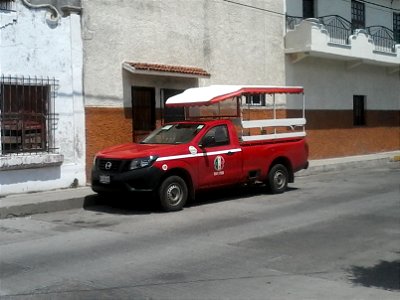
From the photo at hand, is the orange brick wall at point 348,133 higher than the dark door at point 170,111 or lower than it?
lower

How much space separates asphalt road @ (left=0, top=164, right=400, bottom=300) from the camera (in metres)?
6.01

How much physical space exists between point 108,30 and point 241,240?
7.47 metres

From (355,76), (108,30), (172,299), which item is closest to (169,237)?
(172,299)

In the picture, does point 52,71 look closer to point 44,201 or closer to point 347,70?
point 44,201

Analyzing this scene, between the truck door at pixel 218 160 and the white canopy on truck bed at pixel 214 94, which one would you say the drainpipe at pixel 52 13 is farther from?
the truck door at pixel 218 160

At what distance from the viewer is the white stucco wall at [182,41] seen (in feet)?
45.3

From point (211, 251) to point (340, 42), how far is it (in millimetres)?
14719

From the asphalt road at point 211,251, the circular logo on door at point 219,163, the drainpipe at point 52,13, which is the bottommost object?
the asphalt road at point 211,251

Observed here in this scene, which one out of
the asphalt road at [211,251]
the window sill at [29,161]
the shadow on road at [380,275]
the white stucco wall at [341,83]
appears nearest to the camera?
the asphalt road at [211,251]

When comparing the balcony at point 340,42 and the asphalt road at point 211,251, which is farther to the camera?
the balcony at point 340,42

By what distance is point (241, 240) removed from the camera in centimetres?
841

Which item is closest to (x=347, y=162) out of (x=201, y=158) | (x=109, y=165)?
(x=201, y=158)

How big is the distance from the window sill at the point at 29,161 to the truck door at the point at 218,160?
3433mm

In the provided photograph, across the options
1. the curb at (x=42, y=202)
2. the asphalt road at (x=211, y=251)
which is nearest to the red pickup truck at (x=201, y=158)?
the asphalt road at (x=211, y=251)
